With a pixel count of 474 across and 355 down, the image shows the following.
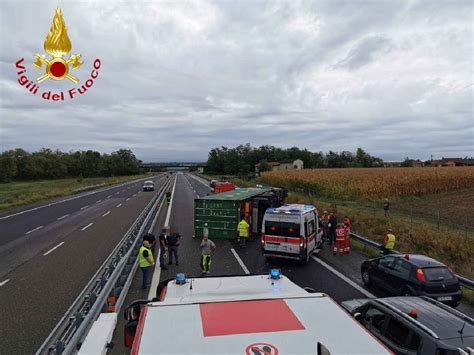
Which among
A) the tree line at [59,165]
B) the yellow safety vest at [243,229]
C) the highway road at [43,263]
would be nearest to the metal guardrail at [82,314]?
the highway road at [43,263]

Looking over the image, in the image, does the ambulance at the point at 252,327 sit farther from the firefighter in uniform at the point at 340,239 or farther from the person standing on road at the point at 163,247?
the firefighter in uniform at the point at 340,239

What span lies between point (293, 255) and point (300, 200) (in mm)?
19827

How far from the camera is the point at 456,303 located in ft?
31.8

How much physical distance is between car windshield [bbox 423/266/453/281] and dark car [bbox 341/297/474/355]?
2.87m

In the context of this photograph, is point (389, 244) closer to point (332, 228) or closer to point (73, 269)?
point (332, 228)

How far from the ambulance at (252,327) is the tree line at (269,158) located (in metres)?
91.3

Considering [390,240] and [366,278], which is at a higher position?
[390,240]

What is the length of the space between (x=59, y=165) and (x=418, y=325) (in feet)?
452

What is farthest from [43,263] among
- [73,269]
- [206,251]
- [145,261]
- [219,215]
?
[219,215]

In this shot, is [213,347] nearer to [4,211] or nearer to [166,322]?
[166,322]

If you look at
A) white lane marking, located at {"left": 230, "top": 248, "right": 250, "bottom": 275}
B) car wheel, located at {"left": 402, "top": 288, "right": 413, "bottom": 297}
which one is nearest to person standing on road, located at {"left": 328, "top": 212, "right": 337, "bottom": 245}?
white lane marking, located at {"left": 230, "top": 248, "right": 250, "bottom": 275}

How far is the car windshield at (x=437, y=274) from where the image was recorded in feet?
32.0

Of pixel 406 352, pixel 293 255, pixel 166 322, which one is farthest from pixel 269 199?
pixel 166 322

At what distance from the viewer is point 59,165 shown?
419 ft
